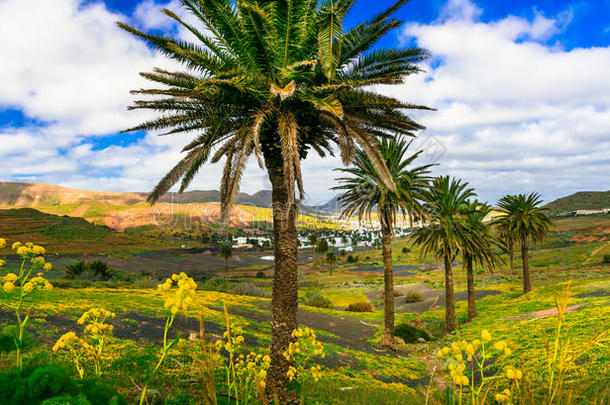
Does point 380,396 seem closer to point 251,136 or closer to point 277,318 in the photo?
point 277,318

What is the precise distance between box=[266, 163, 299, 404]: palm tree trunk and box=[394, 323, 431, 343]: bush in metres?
17.7

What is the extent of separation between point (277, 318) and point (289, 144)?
4820mm

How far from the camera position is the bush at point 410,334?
23906 millimetres

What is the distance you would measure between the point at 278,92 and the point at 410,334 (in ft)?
75.6

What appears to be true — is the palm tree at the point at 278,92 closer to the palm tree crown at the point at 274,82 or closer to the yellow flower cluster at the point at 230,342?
the palm tree crown at the point at 274,82

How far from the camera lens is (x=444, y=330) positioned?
26.8 m

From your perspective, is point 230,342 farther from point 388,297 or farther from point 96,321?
point 388,297

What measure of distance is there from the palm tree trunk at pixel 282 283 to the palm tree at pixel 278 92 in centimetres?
3

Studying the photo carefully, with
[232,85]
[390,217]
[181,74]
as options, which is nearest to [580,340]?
[390,217]

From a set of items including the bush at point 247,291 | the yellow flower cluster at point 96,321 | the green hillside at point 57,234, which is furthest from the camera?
the green hillside at point 57,234

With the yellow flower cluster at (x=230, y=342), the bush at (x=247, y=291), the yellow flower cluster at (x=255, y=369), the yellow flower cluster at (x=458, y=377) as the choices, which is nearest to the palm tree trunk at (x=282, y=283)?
the yellow flower cluster at (x=255, y=369)

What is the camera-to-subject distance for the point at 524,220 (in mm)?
34594

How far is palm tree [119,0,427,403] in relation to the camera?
8227 millimetres

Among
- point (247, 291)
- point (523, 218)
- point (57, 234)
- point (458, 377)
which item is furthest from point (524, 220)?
point (57, 234)
